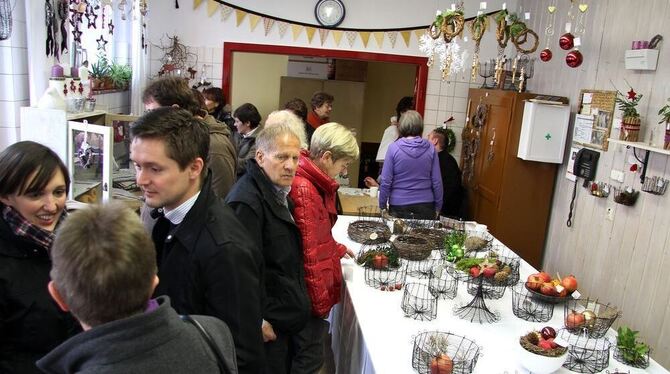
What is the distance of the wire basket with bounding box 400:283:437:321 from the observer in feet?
7.35

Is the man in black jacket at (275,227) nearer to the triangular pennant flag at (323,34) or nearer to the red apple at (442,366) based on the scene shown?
the red apple at (442,366)

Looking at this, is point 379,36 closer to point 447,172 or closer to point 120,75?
point 447,172

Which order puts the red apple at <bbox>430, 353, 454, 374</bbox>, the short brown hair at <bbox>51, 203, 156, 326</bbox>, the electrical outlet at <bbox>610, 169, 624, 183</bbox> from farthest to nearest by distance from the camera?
the electrical outlet at <bbox>610, 169, 624, 183</bbox> < the red apple at <bbox>430, 353, 454, 374</bbox> < the short brown hair at <bbox>51, 203, 156, 326</bbox>

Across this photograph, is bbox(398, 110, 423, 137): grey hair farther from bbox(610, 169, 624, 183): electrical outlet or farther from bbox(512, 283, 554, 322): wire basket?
bbox(512, 283, 554, 322): wire basket

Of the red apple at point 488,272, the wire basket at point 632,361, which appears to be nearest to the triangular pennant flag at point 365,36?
the red apple at point 488,272

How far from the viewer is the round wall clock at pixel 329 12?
17.7ft

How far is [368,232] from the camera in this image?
319cm

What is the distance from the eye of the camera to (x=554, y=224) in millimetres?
4570

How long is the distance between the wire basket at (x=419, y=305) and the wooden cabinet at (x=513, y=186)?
246cm

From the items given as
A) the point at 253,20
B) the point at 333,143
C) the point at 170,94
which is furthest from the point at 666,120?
the point at 253,20

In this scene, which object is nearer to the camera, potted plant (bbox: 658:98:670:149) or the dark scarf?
the dark scarf

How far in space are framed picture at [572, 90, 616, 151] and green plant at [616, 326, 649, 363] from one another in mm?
2150

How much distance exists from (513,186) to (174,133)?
3.77 meters

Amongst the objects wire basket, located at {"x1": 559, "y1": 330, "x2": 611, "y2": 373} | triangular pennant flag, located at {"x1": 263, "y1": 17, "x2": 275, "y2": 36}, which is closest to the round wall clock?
triangular pennant flag, located at {"x1": 263, "y1": 17, "x2": 275, "y2": 36}
